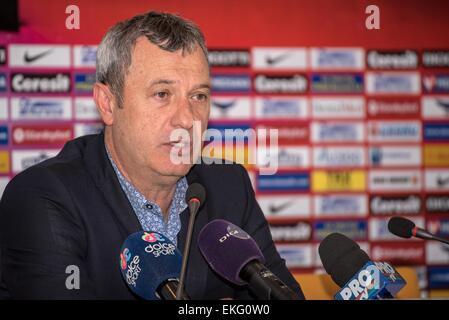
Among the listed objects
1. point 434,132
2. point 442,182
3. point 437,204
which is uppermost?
point 434,132

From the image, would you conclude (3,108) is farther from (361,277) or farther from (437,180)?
(361,277)

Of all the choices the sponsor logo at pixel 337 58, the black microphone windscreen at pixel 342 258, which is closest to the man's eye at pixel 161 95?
the black microphone windscreen at pixel 342 258

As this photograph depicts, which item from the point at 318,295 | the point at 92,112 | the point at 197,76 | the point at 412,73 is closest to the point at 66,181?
the point at 197,76

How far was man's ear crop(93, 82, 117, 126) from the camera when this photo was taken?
1.84 meters

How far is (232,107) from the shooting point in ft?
14.9

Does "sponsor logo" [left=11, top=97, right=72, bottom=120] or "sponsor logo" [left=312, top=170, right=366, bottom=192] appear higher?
"sponsor logo" [left=11, top=97, right=72, bottom=120]

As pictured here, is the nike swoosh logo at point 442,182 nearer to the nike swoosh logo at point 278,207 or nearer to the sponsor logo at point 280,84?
the nike swoosh logo at point 278,207

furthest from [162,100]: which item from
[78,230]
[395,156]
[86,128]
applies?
[395,156]

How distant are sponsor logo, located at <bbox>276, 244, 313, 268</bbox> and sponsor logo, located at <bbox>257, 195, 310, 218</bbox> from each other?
258mm

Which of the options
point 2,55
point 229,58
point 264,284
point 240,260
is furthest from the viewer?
point 229,58

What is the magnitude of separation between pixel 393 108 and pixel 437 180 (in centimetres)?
74

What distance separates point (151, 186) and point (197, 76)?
1.35 ft

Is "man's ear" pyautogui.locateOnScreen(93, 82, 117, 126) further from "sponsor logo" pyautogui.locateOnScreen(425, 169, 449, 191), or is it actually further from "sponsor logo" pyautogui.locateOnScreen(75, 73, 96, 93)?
"sponsor logo" pyautogui.locateOnScreen(425, 169, 449, 191)

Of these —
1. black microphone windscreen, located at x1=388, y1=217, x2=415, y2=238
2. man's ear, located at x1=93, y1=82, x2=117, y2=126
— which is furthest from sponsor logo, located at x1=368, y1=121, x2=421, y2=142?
black microphone windscreen, located at x1=388, y1=217, x2=415, y2=238
